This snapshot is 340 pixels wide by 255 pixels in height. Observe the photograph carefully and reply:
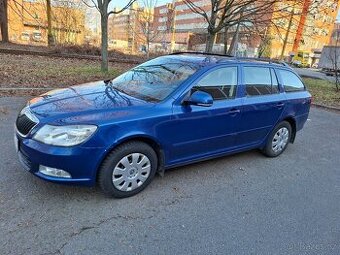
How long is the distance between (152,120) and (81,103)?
0.82 metres

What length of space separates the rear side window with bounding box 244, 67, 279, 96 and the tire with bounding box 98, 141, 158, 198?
74.0 inches

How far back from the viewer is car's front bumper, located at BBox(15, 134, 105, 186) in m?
2.87

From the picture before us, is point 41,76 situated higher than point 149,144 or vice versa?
point 149,144

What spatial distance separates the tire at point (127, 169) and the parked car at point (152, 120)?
0.01 meters

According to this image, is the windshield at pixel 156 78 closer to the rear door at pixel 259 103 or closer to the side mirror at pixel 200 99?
the side mirror at pixel 200 99

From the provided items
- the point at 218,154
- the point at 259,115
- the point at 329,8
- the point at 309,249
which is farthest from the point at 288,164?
the point at 329,8

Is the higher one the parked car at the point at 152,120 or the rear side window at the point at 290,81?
the rear side window at the point at 290,81

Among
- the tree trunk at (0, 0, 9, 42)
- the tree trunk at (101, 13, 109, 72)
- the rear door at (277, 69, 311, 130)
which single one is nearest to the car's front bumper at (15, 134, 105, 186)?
the rear door at (277, 69, 311, 130)

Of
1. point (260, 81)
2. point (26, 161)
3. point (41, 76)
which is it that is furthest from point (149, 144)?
point (41, 76)

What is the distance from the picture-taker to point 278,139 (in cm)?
504

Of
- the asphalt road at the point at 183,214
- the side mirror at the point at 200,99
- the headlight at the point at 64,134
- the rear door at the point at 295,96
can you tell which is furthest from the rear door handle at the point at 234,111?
the headlight at the point at 64,134

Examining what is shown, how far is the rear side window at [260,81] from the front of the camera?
4328 mm

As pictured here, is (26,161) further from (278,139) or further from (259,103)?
(278,139)

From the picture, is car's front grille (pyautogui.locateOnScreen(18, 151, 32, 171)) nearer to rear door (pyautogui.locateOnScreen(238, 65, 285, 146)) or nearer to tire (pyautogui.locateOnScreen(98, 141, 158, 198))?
tire (pyautogui.locateOnScreen(98, 141, 158, 198))
